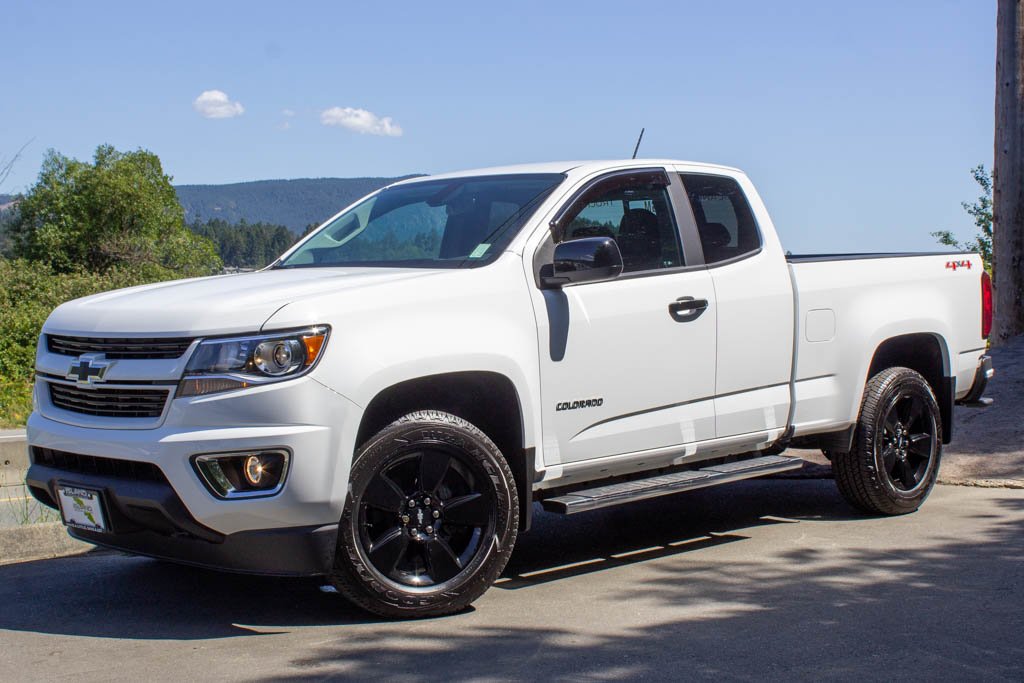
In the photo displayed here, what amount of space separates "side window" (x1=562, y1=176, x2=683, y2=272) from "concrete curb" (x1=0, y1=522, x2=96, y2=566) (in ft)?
10.6

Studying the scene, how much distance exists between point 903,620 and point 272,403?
2.65 metres

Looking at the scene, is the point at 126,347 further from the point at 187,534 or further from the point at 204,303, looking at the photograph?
the point at 187,534

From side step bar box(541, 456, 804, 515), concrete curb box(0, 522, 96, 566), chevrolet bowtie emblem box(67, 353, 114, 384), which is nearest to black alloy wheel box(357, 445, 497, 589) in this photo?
side step bar box(541, 456, 804, 515)

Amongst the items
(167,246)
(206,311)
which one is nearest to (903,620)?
(206,311)

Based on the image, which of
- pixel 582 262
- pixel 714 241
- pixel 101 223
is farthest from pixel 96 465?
pixel 101 223

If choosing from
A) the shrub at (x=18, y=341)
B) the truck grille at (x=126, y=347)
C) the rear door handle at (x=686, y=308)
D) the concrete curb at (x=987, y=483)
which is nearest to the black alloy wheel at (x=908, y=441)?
the concrete curb at (x=987, y=483)

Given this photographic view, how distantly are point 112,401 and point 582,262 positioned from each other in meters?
2.06

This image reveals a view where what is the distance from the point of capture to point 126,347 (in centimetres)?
482

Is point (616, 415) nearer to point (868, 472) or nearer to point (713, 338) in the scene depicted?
point (713, 338)

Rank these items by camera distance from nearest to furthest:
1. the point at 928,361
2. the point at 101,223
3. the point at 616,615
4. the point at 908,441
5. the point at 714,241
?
1. the point at 616,615
2. the point at 714,241
3. the point at 908,441
4. the point at 928,361
5. the point at 101,223

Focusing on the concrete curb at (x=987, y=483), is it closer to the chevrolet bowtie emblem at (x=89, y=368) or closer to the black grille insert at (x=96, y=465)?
the black grille insert at (x=96, y=465)

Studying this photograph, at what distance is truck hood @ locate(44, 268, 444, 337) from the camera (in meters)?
4.64

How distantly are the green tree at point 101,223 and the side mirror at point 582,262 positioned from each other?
95604 millimetres

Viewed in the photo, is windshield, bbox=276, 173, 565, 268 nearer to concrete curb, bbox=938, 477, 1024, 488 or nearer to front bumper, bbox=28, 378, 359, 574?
front bumper, bbox=28, 378, 359, 574
